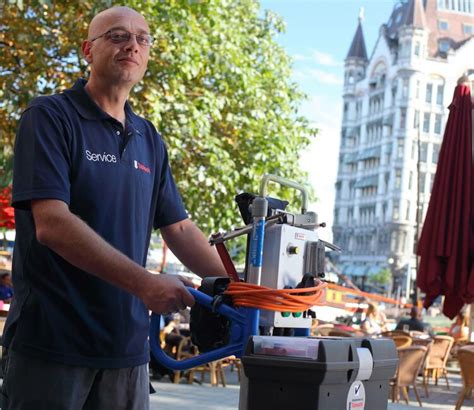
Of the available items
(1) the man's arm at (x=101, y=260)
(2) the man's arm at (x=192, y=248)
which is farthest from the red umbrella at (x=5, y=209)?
(1) the man's arm at (x=101, y=260)

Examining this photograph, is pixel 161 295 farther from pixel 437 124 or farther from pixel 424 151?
pixel 437 124

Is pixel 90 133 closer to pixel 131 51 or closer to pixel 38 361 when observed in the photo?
pixel 131 51

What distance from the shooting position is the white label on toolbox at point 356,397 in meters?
2.27

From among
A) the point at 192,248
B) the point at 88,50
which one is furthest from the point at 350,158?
the point at 88,50

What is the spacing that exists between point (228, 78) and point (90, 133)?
690 inches

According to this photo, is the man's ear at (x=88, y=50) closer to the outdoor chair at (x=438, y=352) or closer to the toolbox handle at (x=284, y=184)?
the toolbox handle at (x=284, y=184)

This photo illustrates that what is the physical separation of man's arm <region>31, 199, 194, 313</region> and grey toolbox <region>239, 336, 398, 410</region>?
0.22 metres

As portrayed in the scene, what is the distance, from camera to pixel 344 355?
2258mm

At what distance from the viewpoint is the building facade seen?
323 feet

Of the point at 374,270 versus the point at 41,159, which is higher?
the point at 374,270

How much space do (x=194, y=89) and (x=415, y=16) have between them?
85222 mm

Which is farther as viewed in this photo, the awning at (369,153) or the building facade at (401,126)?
the awning at (369,153)

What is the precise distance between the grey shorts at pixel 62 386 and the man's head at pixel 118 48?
782 millimetres

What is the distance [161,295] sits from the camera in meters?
2.32
